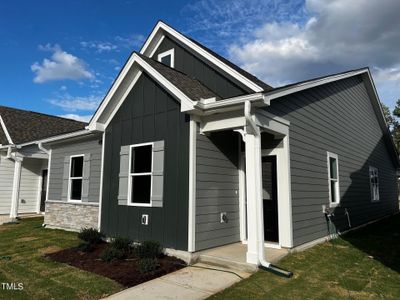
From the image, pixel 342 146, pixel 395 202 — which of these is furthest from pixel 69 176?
pixel 395 202

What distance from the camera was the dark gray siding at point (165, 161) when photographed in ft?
20.8

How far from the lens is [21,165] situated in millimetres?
13273

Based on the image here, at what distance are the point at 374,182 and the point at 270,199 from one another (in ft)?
27.8

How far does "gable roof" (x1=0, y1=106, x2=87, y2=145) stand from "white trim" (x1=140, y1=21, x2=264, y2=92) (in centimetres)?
642

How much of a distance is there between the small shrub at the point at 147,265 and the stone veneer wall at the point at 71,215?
13.5ft

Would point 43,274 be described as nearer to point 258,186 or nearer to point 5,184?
point 258,186

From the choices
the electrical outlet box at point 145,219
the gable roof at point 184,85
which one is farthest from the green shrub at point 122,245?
the gable roof at point 184,85

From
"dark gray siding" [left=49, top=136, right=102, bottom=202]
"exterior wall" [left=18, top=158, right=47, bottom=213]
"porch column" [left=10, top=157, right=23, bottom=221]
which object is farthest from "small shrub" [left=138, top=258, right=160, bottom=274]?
"exterior wall" [left=18, top=158, right=47, bottom=213]

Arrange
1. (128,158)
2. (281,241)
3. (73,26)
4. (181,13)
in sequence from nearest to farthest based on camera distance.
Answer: (281,241), (128,158), (181,13), (73,26)

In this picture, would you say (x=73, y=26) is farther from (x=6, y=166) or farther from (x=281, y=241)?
(x=281, y=241)

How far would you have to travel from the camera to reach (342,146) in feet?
32.9

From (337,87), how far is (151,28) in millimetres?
6305

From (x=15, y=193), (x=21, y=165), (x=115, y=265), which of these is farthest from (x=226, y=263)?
(x=21, y=165)

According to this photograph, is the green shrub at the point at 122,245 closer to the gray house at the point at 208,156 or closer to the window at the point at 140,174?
the gray house at the point at 208,156
